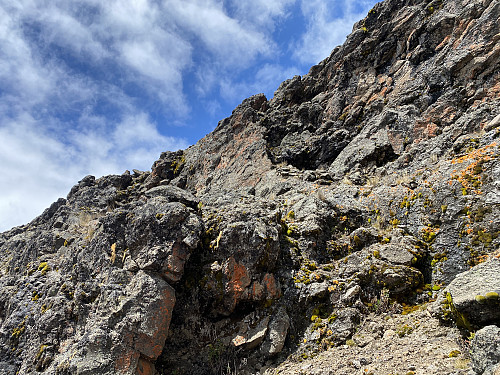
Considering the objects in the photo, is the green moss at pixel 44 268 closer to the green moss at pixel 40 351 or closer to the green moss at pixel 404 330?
→ the green moss at pixel 40 351

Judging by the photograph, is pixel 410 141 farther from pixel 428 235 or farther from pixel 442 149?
pixel 428 235

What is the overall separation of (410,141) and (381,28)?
13445 millimetres

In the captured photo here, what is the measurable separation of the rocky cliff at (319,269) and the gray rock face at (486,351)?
29 millimetres

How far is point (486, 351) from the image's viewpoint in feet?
17.6

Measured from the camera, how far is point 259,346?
9711mm

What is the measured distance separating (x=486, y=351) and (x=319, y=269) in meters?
6.03

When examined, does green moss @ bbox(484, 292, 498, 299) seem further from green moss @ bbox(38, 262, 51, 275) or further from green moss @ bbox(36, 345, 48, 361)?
green moss @ bbox(38, 262, 51, 275)

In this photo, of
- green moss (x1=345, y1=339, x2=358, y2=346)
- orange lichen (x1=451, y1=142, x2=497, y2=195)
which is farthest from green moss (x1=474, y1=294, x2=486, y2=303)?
orange lichen (x1=451, y1=142, x2=497, y2=195)

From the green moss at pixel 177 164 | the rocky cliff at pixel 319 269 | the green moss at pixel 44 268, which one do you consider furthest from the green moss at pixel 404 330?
the green moss at pixel 177 164

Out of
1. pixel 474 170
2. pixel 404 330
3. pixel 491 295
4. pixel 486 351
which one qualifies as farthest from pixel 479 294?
pixel 474 170

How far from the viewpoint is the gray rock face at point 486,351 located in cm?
511

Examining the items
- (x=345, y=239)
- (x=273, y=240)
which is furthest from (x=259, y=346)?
(x=345, y=239)

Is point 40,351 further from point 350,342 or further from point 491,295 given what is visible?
point 491,295

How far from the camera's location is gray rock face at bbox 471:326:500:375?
511 cm
